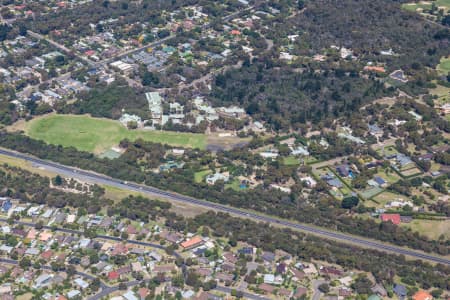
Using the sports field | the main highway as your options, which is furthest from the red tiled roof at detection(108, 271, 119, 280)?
the sports field

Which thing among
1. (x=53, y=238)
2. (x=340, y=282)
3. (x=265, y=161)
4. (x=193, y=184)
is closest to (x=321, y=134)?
(x=265, y=161)

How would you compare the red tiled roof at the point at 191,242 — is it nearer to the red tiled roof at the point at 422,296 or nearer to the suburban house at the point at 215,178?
the suburban house at the point at 215,178

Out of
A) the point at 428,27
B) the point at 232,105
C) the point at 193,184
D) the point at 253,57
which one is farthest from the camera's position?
the point at 428,27

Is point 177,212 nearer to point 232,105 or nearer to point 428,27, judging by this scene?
point 232,105

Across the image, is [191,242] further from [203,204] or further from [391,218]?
[391,218]

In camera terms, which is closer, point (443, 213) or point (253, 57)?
point (443, 213)

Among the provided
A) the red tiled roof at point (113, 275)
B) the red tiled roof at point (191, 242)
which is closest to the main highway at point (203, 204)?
the red tiled roof at point (191, 242)

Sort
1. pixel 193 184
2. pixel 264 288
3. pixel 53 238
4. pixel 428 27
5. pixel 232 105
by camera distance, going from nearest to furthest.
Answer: pixel 264 288 < pixel 53 238 < pixel 193 184 < pixel 232 105 < pixel 428 27
